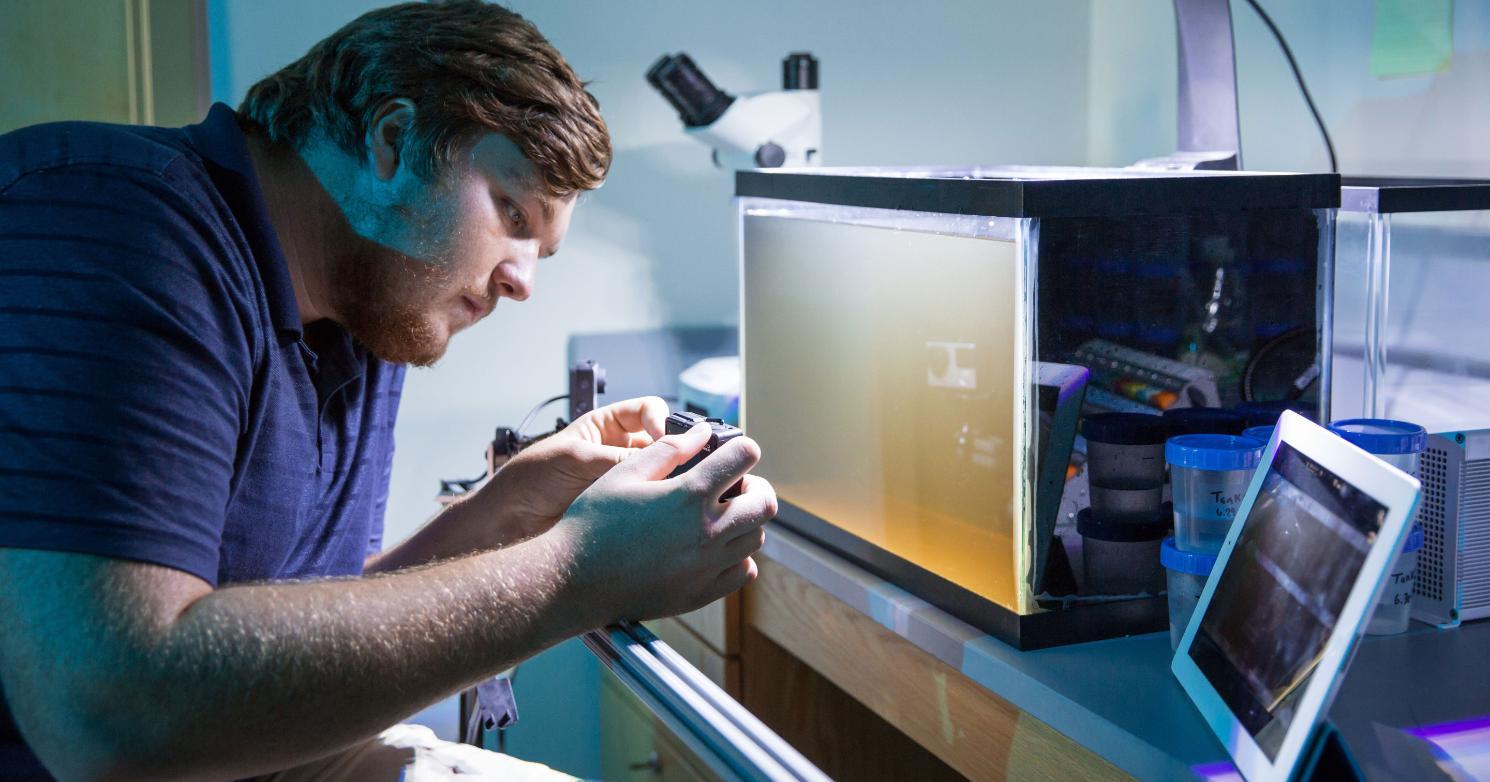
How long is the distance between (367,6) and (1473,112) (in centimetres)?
159

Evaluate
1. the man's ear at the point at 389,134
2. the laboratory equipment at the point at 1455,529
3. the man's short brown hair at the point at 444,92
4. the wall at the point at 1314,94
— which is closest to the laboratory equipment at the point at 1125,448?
the laboratory equipment at the point at 1455,529

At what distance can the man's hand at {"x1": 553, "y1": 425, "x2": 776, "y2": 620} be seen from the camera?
845 mm

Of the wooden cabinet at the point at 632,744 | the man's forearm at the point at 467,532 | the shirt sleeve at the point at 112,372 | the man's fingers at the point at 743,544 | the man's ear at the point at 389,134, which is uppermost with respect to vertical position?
the man's ear at the point at 389,134

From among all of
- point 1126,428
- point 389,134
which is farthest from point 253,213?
point 1126,428

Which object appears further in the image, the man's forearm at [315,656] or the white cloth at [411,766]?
the white cloth at [411,766]

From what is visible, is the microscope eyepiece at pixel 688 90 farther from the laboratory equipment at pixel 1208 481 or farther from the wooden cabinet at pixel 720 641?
the laboratory equipment at pixel 1208 481

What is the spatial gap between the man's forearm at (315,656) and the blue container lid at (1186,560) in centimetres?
47

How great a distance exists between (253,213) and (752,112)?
1.02 meters

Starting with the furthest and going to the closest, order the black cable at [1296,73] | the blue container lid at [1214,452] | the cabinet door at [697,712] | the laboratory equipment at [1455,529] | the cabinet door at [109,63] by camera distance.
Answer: the black cable at [1296,73] < the cabinet door at [109,63] < the laboratory equipment at [1455,529] < the blue container lid at [1214,452] < the cabinet door at [697,712]

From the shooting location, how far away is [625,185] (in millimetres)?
2064

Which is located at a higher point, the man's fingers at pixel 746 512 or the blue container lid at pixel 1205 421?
the blue container lid at pixel 1205 421

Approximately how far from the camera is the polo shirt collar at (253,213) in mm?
984

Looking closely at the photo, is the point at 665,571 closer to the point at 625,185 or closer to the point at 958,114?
the point at 625,185

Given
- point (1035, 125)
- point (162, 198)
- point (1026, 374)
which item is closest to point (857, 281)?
point (1026, 374)
